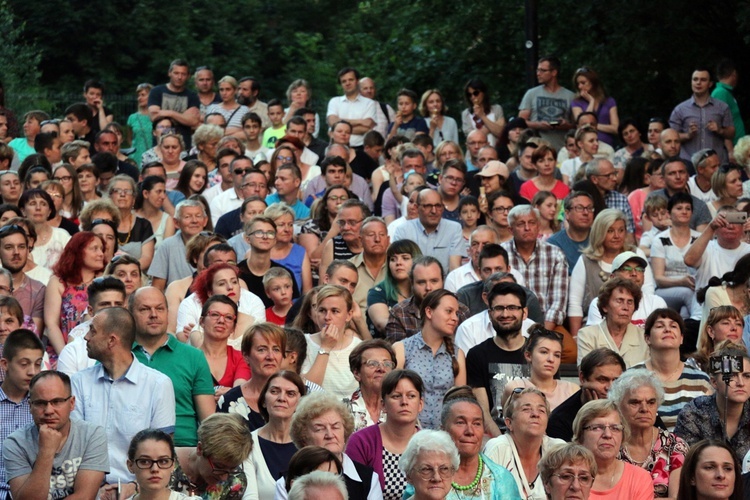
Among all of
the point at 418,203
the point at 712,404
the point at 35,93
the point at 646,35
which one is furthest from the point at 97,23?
the point at 712,404

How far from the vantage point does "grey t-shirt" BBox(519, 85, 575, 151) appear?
18422 millimetres

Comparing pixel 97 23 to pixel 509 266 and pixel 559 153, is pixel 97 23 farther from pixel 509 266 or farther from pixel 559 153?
pixel 509 266

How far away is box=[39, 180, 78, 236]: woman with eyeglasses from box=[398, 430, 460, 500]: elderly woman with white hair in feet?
20.7

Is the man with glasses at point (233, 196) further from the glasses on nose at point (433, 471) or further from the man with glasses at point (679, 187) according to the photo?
the glasses on nose at point (433, 471)

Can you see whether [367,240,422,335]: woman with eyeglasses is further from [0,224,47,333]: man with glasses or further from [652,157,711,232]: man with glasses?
[652,157,711,232]: man with glasses

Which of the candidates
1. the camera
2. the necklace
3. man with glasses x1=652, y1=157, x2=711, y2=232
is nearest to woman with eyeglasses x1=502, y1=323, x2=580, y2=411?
the camera

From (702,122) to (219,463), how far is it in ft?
34.2

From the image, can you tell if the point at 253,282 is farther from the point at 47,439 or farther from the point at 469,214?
the point at 47,439

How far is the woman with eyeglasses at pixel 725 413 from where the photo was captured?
378 inches

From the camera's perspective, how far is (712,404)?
32.0ft

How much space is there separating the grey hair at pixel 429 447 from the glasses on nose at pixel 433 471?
0.05m

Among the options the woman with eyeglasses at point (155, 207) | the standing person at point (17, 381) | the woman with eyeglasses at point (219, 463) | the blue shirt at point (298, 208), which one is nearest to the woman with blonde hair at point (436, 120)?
the blue shirt at point (298, 208)

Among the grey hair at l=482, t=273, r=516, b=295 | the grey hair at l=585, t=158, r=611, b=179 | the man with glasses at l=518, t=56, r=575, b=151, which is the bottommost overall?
the grey hair at l=482, t=273, r=516, b=295

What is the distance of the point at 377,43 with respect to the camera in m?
28.6
